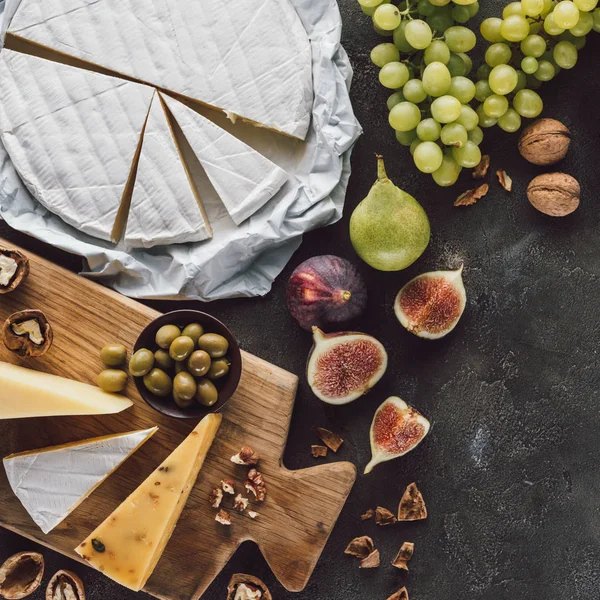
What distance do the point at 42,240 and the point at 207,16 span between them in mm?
869

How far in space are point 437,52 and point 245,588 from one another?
5.74ft

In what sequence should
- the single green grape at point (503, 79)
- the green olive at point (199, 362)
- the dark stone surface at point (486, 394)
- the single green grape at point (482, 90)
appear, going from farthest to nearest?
the dark stone surface at point (486, 394) < the single green grape at point (482, 90) < the single green grape at point (503, 79) < the green olive at point (199, 362)

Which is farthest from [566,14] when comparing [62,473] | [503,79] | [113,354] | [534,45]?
[62,473]

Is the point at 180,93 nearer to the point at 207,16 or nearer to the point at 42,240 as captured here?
the point at 207,16

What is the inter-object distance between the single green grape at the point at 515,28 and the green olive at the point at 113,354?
148 cm

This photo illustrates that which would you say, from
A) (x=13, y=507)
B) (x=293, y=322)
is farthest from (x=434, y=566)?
(x=13, y=507)

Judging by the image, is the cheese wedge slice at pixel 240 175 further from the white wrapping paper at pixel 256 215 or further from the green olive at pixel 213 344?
the green olive at pixel 213 344

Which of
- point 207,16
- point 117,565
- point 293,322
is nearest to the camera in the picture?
point 117,565

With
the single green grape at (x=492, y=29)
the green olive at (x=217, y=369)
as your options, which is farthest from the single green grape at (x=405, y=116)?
the green olive at (x=217, y=369)

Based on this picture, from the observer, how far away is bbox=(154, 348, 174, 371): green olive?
1826mm

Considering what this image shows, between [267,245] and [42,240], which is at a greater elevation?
[42,240]

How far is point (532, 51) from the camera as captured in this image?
190cm

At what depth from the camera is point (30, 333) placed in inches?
76.5

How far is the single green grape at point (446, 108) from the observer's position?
185 centimetres
